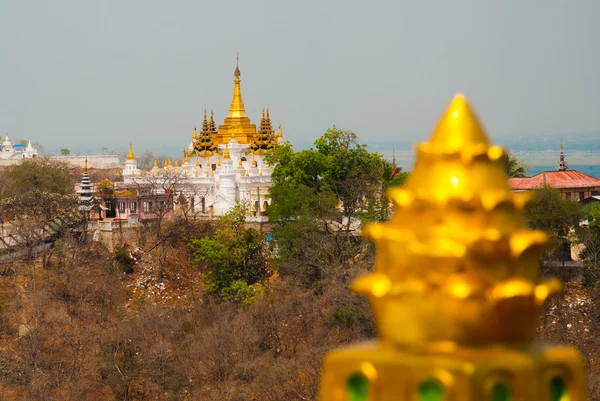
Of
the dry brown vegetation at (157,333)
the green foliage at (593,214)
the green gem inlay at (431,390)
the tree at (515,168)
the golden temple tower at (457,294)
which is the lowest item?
the dry brown vegetation at (157,333)

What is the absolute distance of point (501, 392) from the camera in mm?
5328

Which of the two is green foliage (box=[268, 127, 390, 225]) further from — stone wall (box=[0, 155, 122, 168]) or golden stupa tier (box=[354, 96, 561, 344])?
stone wall (box=[0, 155, 122, 168])

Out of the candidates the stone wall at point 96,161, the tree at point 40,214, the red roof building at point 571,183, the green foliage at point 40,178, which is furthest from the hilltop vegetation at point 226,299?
the stone wall at point 96,161

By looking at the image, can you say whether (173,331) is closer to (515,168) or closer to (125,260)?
(125,260)

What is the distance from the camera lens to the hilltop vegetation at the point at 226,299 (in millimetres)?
32812

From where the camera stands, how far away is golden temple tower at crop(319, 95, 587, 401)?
5289 millimetres

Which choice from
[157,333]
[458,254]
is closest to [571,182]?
[157,333]

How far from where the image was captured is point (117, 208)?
50.4 m

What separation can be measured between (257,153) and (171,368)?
23838 mm

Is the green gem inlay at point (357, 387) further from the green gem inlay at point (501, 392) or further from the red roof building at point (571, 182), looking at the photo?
the red roof building at point (571, 182)

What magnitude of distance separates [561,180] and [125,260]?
22.7m

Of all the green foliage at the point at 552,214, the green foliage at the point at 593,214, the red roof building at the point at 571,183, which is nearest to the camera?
the green foliage at the point at 593,214

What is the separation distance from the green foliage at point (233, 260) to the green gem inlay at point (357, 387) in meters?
36.0

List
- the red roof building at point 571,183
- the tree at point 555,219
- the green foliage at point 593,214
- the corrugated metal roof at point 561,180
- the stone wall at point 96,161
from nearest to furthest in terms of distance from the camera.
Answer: the green foliage at point 593,214, the tree at point 555,219, the corrugated metal roof at point 561,180, the red roof building at point 571,183, the stone wall at point 96,161
